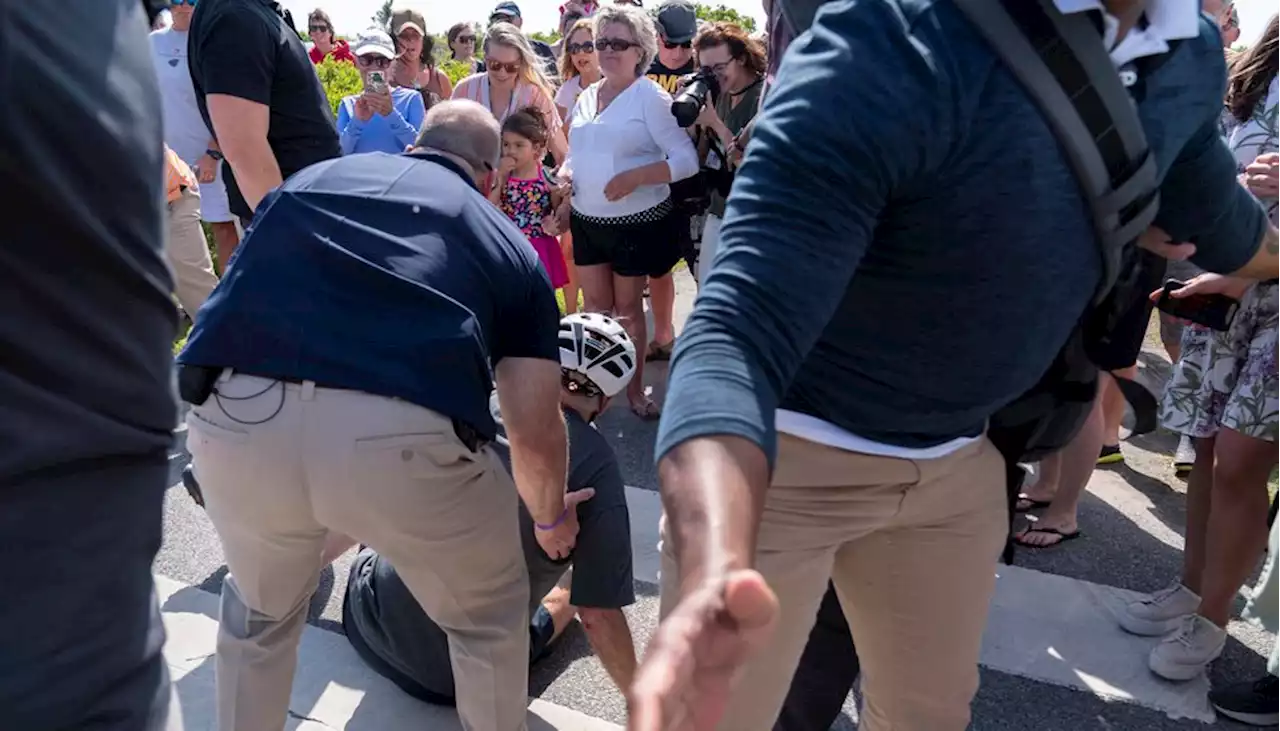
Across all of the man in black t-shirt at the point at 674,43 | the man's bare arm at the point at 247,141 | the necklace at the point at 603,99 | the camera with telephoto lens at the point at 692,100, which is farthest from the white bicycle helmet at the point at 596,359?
the man in black t-shirt at the point at 674,43

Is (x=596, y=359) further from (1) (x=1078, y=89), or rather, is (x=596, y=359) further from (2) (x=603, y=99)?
(2) (x=603, y=99)

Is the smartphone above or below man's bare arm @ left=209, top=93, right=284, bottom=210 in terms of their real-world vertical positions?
above

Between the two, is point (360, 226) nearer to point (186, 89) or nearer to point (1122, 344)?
point (1122, 344)

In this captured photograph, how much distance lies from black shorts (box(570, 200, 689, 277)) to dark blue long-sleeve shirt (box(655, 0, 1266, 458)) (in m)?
3.26

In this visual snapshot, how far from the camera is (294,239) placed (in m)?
2.05

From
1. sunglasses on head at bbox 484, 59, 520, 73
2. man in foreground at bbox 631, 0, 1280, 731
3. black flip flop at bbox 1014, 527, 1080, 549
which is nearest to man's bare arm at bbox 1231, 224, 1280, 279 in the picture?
man in foreground at bbox 631, 0, 1280, 731

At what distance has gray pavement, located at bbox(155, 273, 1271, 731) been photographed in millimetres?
2842

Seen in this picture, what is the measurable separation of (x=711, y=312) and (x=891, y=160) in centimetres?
28

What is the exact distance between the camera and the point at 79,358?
3.01 ft

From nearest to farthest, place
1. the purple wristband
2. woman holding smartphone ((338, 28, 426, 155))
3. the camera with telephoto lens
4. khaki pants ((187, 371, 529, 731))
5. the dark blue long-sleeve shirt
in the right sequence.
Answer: the dark blue long-sleeve shirt, khaki pants ((187, 371, 529, 731)), the purple wristband, the camera with telephoto lens, woman holding smartphone ((338, 28, 426, 155))

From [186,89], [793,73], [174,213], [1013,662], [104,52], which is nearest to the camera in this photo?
[104,52]

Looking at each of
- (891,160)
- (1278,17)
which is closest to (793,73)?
(891,160)

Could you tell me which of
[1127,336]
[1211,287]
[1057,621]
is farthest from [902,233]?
[1057,621]

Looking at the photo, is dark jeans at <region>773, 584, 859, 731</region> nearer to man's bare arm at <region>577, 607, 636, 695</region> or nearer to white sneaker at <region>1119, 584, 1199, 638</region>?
man's bare arm at <region>577, 607, 636, 695</region>
